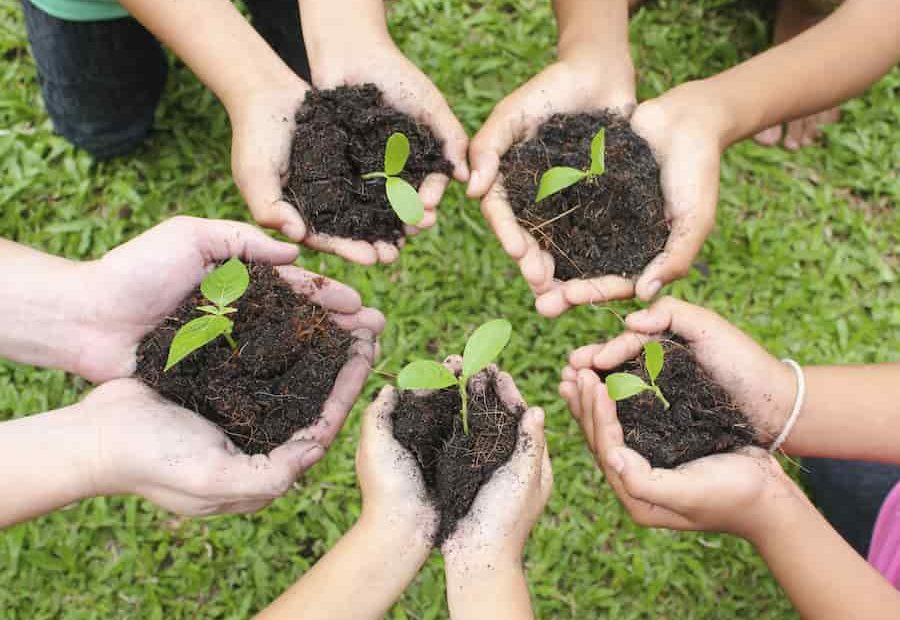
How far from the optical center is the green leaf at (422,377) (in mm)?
1406

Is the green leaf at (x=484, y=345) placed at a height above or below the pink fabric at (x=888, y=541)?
above

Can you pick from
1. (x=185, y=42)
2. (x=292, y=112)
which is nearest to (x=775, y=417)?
(x=292, y=112)

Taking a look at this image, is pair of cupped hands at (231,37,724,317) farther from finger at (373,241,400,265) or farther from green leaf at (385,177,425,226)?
green leaf at (385,177,425,226)

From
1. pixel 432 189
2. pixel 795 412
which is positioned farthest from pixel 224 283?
pixel 795 412

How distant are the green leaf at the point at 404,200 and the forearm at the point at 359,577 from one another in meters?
0.63

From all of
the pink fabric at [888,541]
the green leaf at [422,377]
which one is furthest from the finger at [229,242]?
the pink fabric at [888,541]

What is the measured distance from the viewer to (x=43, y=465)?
1484mm

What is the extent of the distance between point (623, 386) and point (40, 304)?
1203 millimetres

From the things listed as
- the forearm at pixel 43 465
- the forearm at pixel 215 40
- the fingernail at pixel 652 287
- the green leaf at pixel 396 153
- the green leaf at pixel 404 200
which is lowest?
the fingernail at pixel 652 287

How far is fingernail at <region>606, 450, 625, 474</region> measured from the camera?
5.10 feet

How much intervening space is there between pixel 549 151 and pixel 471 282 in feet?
2.09

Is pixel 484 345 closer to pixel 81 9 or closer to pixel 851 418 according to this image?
pixel 851 418

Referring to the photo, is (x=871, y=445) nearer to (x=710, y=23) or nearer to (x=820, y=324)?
(x=820, y=324)

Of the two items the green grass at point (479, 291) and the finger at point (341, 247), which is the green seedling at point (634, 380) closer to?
the finger at point (341, 247)
